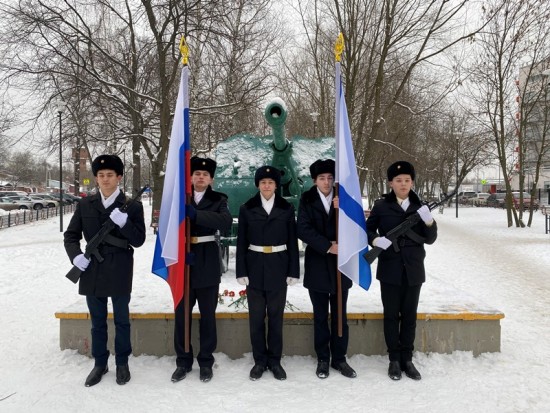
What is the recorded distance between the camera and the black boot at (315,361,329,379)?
3864 millimetres

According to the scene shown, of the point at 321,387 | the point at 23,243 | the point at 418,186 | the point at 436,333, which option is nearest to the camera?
the point at 321,387

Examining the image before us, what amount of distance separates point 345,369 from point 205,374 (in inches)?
47.5

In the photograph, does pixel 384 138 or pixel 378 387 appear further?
pixel 384 138

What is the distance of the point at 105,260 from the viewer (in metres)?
3.77

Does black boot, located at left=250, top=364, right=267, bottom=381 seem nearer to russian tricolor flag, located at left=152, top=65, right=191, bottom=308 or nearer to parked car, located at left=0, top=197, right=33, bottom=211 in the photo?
russian tricolor flag, located at left=152, top=65, right=191, bottom=308

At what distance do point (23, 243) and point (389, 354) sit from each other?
12.6 m

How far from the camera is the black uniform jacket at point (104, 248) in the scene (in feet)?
12.3

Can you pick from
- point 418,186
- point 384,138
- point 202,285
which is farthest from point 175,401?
point 418,186

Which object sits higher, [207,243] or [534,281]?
[207,243]

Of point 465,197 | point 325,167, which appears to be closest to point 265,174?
point 325,167

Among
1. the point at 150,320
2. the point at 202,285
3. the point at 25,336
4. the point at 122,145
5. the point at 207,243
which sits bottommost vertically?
the point at 25,336

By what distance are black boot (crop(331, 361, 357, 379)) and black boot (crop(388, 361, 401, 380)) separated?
1.01 ft

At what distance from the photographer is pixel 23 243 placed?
1334cm

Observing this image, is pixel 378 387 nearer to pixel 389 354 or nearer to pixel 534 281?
pixel 389 354
